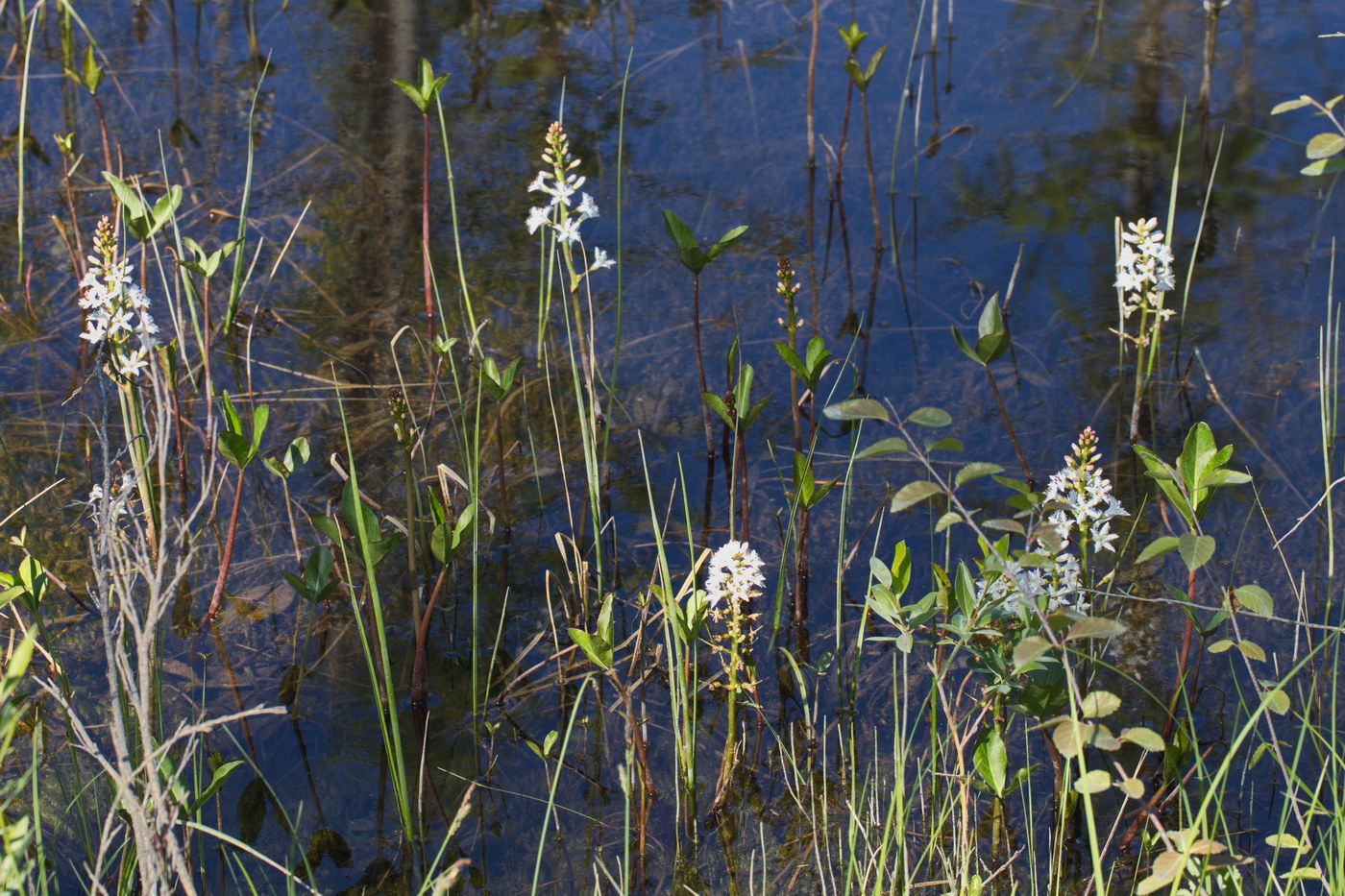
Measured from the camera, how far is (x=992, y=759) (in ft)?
7.56

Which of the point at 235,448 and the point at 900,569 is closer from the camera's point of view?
the point at 900,569

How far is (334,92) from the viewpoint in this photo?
17.5 feet

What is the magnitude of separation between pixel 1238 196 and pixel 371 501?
3.42 m

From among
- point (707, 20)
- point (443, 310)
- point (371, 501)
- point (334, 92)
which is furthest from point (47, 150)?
point (707, 20)

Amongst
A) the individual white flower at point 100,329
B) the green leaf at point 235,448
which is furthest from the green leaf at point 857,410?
the individual white flower at point 100,329

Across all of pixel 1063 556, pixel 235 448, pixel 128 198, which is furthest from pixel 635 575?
pixel 128 198

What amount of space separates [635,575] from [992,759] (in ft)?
3.68

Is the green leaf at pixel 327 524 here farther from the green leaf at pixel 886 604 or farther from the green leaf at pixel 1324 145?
the green leaf at pixel 1324 145

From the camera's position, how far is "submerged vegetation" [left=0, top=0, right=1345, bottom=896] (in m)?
2.26

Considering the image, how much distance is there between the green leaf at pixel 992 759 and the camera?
7.54 ft

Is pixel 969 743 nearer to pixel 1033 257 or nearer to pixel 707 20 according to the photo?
pixel 1033 257

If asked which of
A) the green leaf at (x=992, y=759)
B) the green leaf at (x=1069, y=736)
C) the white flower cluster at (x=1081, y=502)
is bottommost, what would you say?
the green leaf at (x=992, y=759)

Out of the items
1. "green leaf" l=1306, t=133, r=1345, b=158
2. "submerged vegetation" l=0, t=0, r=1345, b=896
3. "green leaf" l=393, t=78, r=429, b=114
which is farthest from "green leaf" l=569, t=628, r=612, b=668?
"green leaf" l=393, t=78, r=429, b=114

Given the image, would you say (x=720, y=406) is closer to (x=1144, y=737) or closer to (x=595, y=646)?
(x=595, y=646)
